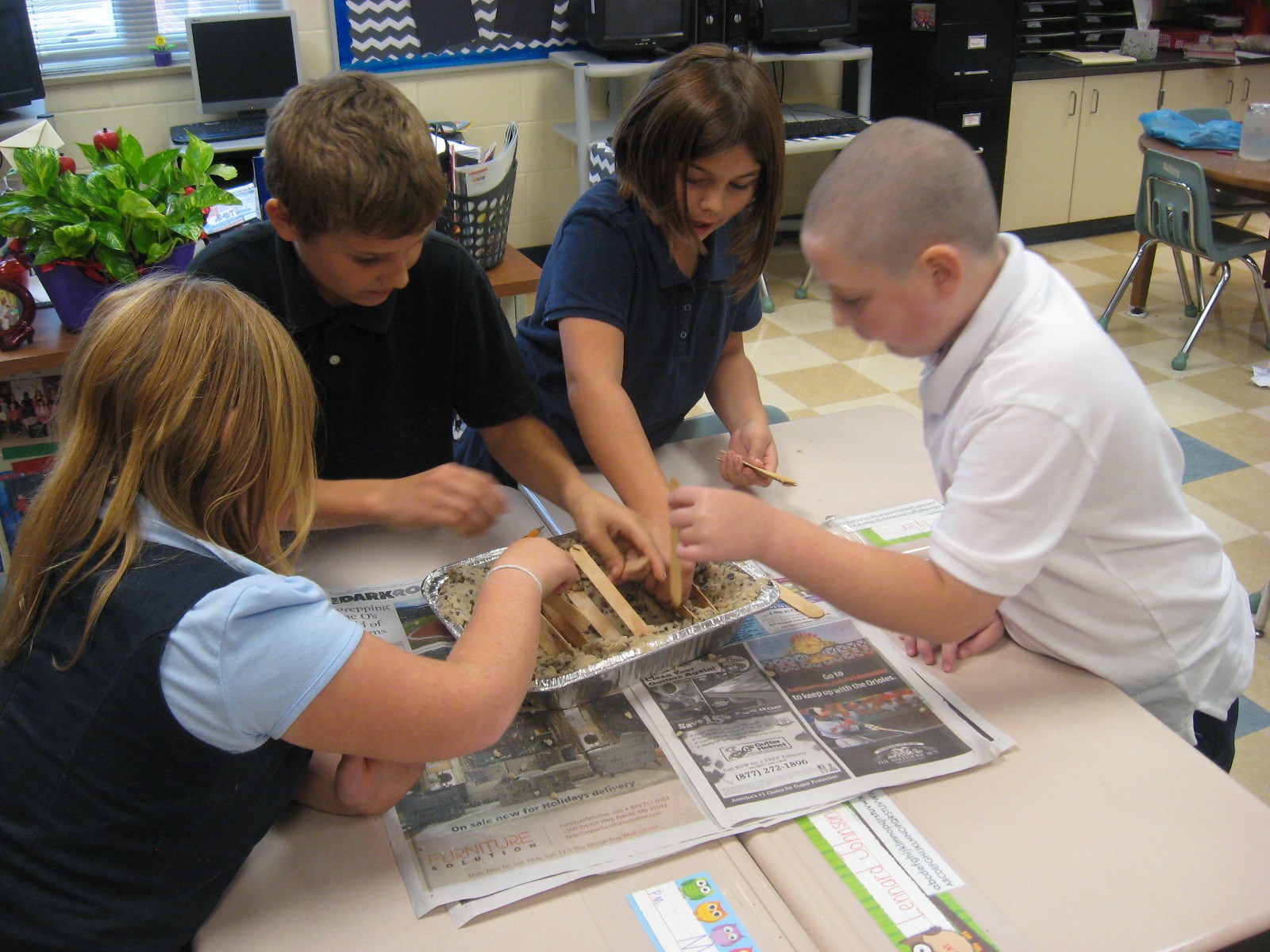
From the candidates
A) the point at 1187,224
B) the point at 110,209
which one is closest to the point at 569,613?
the point at 110,209

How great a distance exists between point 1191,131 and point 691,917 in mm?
3930

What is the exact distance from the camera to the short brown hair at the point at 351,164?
3.72ft

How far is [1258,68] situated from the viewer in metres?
5.07

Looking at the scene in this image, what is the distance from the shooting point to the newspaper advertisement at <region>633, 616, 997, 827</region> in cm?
96

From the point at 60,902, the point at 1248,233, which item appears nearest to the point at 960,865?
the point at 60,902

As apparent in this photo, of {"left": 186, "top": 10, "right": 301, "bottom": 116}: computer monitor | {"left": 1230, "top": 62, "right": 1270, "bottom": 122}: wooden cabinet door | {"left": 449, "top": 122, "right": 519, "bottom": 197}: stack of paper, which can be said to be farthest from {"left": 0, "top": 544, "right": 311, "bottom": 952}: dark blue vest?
{"left": 1230, "top": 62, "right": 1270, "bottom": 122}: wooden cabinet door

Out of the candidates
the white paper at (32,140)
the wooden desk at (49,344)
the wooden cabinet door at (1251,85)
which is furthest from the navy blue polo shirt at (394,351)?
the wooden cabinet door at (1251,85)

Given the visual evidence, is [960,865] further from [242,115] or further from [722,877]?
[242,115]

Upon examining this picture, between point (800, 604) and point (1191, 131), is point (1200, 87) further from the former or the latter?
point (800, 604)

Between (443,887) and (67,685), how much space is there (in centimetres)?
34

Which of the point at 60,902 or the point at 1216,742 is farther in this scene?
the point at 1216,742

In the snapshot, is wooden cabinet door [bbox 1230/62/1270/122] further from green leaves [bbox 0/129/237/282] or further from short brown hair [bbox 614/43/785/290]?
green leaves [bbox 0/129/237/282]

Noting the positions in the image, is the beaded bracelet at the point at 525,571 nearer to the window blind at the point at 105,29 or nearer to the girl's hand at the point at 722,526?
the girl's hand at the point at 722,526

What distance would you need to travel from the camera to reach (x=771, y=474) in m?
1.42
